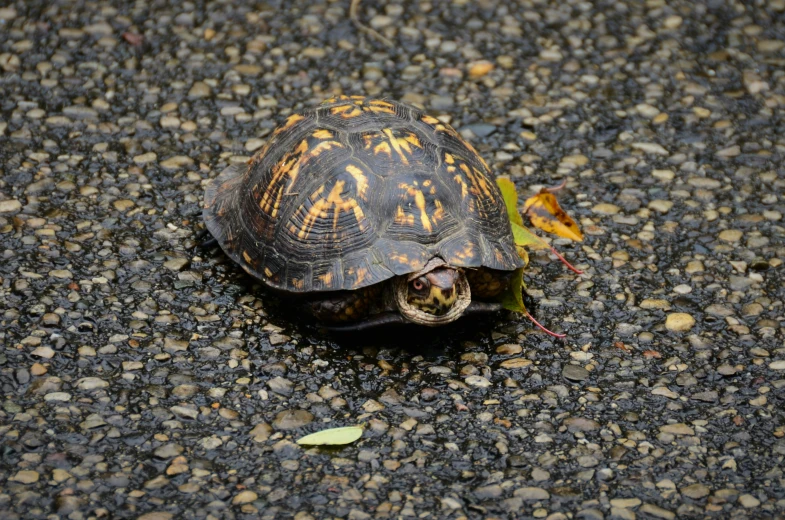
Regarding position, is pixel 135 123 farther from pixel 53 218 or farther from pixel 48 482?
pixel 48 482

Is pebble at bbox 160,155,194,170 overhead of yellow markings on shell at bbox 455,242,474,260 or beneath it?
overhead

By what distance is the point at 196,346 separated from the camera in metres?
4.06

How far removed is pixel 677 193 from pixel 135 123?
3390mm

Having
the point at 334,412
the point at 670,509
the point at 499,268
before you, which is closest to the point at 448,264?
the point at 499,268

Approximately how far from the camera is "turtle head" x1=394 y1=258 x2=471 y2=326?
3.84 m

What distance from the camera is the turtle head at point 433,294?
3.84m

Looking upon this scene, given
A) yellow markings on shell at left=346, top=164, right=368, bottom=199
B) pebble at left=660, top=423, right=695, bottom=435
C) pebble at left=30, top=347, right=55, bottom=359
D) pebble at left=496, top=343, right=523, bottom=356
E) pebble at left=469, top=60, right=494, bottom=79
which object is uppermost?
pebble at left=469, top=60, right=494, bottom=79

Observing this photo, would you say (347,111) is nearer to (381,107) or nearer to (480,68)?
(381,107)

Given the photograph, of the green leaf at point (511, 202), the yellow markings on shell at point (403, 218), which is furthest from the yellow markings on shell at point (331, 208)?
the green leaf at point (511, 202)

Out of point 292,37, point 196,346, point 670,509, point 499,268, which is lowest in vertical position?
point 670,509

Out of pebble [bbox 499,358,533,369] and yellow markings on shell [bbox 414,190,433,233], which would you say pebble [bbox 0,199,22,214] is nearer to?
yellow markings on shell [bbox 414,190,433,233]

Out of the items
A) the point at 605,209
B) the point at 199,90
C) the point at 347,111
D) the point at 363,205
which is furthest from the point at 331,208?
the point at 199,90

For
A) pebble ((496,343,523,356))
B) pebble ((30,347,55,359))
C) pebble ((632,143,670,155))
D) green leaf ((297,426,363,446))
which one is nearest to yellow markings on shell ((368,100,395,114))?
pebble ((496,343,523,356))

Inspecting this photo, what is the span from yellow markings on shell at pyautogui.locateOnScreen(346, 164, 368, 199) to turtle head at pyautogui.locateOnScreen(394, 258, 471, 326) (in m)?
0.44
